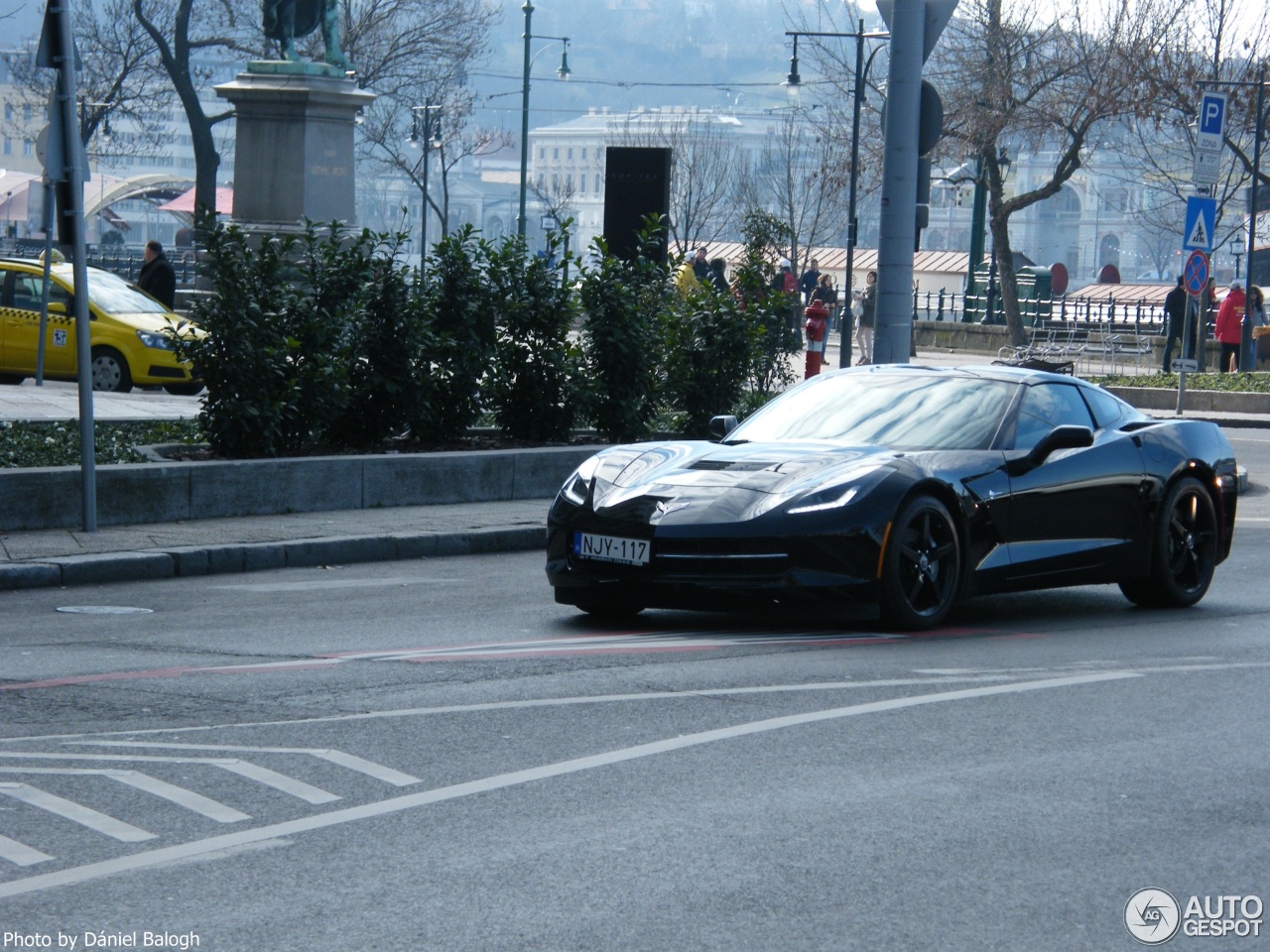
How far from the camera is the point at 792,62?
48906mm

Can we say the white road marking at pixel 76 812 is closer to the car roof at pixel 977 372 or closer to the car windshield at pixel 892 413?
the car windshield at pixel 892 413

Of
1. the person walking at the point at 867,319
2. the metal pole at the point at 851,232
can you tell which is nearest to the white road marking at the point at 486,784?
the metal pole at the point at 851,232

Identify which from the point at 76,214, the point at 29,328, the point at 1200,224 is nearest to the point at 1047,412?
the point at 76,214

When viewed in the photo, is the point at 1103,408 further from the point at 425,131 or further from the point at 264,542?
the point at 425,131

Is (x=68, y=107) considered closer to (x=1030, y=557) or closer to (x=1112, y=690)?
(x=1030, y=557)

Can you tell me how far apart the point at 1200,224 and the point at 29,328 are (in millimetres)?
15233

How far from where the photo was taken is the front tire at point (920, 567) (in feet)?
29.1

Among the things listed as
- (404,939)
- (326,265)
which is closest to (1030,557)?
(404,939)

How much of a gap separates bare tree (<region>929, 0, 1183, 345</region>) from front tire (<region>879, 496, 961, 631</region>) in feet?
104

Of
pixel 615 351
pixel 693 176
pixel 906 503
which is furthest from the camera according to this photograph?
pixel 693 176

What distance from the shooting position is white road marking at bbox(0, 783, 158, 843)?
512 cm

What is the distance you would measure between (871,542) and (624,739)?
2.60 meters

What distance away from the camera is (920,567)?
29.9 feet

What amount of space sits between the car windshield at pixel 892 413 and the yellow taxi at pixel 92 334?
1420cm
